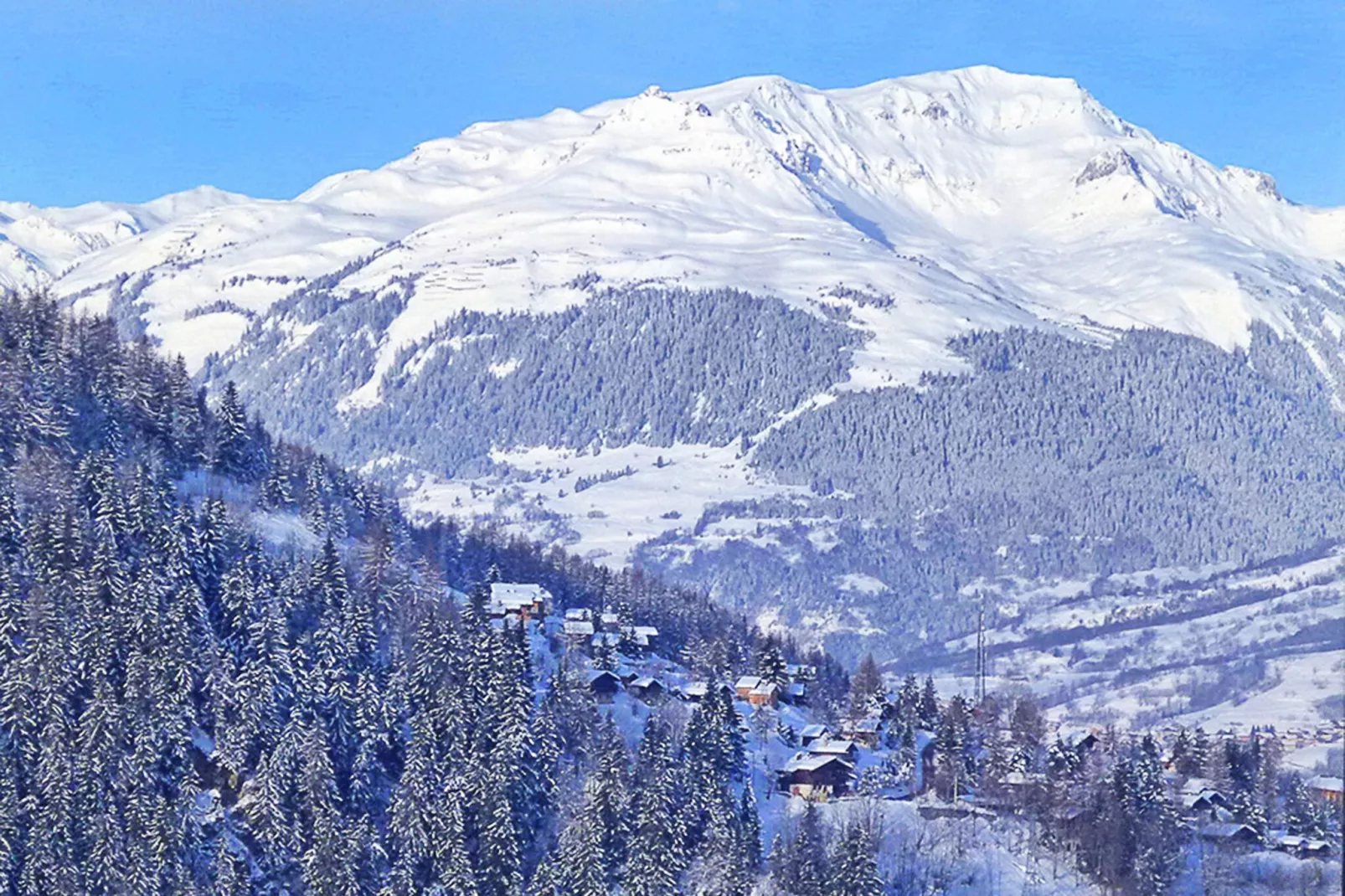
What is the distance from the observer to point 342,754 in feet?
385

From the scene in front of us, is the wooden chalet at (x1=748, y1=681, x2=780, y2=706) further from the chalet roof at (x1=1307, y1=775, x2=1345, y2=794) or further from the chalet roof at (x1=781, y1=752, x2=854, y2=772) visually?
the chalet roof at (x1=1307, y1=775, x2=1345, y2=794)

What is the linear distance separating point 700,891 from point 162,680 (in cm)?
3235

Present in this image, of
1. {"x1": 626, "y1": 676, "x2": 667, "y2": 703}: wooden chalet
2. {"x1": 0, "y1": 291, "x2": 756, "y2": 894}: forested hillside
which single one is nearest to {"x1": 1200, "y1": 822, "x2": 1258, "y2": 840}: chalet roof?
{"x1": 0, "y1": 291, "x2": 756, "y2": 894}: forested hillside

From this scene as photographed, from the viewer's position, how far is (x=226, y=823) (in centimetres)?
11050

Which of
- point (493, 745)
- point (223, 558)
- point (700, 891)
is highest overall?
point (223, 558)

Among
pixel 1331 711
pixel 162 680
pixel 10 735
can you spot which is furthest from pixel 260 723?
pixel 1331 711

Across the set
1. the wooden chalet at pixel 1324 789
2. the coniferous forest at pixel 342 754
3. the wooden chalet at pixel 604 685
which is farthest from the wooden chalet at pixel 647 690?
the wooden chalet at pixel 1324 789

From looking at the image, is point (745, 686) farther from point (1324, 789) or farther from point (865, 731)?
point (1324, 789)

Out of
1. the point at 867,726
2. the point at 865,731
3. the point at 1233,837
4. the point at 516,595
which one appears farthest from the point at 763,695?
the point at 1233,837

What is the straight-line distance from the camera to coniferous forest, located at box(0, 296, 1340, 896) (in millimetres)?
108312

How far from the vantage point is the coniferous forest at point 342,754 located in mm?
108312

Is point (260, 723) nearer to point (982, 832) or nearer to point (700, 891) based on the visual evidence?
point (700, 891)

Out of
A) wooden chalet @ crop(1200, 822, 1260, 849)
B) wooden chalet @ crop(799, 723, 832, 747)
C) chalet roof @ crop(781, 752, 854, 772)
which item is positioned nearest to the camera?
wooden chalet @ crop(1200, 822, 1260, 849)

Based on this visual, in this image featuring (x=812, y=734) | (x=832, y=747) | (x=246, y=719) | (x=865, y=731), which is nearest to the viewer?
(x=246, y=719)
